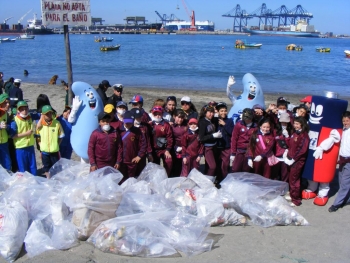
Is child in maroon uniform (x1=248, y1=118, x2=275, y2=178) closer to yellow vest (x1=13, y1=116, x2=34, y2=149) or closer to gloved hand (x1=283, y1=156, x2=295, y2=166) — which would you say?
gloved hand (x1=283, y1=156, x2=295, y2=166)

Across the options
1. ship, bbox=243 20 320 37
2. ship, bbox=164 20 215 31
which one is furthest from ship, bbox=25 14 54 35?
ship, bbox=243 20 320 37

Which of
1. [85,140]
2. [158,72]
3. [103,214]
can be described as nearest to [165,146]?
[85,140]

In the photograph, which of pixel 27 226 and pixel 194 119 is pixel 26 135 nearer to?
pixel 27 226

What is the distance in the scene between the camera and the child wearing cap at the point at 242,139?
5328mm

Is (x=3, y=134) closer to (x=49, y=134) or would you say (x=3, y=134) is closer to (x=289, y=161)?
(x=49, y=134)

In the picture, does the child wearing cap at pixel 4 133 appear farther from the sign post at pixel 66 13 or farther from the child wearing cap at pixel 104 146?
the child wearing cap at pixel 104 146

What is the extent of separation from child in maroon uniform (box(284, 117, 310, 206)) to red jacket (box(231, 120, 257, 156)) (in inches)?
22.2

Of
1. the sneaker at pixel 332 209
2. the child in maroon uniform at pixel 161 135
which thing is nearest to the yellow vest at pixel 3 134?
the child in maroon uniform at pixel 161 135

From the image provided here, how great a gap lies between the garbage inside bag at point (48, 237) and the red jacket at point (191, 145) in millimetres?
2070

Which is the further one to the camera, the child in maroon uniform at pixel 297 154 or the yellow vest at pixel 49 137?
the yellow vest at pixel 49 137

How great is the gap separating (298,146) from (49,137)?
3.56m

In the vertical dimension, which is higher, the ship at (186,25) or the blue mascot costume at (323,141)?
the ship at (186,25)

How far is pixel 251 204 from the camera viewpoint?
4.60 m

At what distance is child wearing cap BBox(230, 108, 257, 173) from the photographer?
533cm
